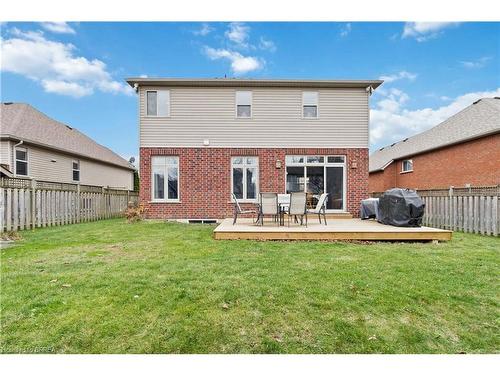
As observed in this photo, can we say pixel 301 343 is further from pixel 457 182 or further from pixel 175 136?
pixel 457 182

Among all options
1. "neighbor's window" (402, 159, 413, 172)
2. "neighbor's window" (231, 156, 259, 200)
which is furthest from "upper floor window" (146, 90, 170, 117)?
"neighbor's window" (402, 159, 413, 172)

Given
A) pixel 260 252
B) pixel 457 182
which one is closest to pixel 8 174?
pixel 260 252

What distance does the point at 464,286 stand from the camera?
3.89 meters

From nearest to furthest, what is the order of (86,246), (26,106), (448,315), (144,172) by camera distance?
1. (448,315)
2. (86,246)
3. (144,172)
4. (26,106)

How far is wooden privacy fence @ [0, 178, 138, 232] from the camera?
8.48 metres

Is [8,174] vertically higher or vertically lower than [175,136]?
lower

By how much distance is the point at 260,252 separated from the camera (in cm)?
580

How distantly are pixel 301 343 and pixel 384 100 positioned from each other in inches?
575

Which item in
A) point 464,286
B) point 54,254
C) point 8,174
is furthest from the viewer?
point 8,174

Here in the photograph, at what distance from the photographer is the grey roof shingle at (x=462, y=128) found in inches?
546

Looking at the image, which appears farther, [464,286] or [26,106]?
[26,106]

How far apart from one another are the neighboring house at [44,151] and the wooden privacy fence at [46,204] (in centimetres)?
86

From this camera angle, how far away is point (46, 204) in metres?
9.88
